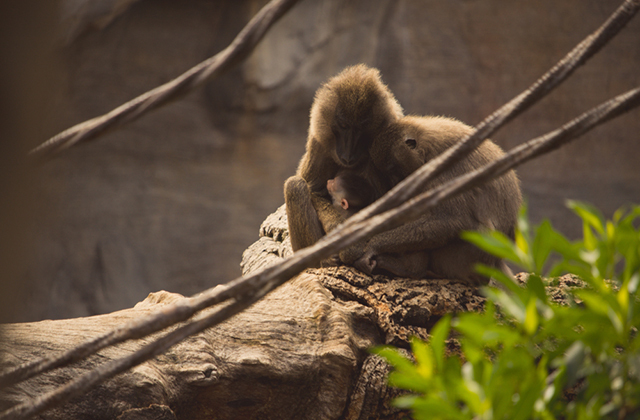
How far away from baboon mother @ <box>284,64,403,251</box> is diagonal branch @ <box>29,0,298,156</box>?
2484mm

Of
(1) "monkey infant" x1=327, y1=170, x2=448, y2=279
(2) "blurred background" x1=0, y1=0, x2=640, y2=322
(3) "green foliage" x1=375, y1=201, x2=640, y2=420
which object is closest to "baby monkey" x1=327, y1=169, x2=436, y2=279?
(1) "monkey infant" x1=327, y1=170, x2=448, y2=279

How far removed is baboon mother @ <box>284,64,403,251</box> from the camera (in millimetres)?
4094

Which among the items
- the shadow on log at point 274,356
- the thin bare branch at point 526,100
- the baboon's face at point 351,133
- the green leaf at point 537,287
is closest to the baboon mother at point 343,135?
the baboon's face at point 351,133

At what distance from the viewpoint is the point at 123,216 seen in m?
10.1

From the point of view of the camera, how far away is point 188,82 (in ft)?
5.23

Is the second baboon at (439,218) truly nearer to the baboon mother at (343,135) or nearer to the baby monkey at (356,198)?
the baby monkey at (356,198)

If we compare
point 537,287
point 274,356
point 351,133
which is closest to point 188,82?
point 537,287

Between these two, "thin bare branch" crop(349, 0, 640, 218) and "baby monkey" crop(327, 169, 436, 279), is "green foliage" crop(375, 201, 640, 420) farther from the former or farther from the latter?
"baby monkey" crop(327, 169, 436, 279)

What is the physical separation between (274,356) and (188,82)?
175cm

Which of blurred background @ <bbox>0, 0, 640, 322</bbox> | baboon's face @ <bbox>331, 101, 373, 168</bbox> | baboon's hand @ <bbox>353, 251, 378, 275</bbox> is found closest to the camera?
baboon's hand @ <bbox>353, 251, 378, 275</bbox>

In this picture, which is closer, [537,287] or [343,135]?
[537,287]

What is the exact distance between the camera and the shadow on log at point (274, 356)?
2639 mm

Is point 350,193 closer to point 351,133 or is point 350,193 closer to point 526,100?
point 351,133

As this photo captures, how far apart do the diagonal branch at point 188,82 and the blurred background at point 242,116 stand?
859 centimetres
